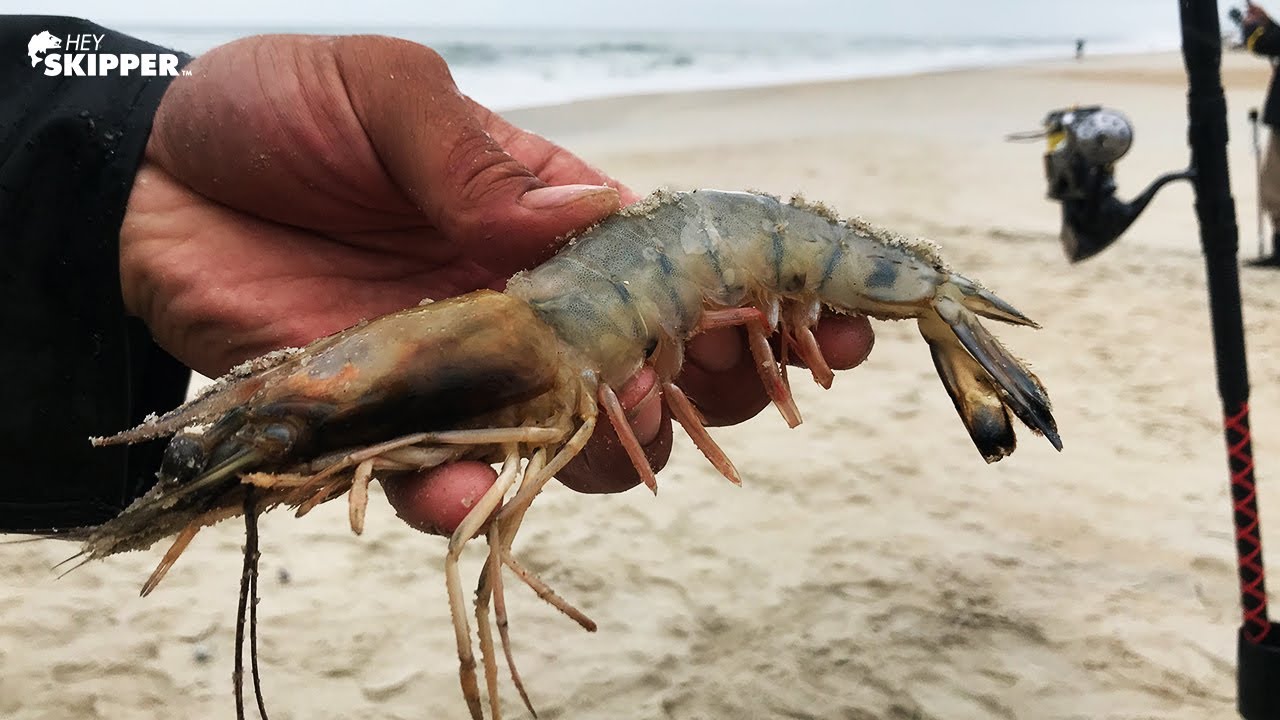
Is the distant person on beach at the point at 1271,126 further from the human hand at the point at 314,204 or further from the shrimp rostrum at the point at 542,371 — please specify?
the human hand at the point at 314,204

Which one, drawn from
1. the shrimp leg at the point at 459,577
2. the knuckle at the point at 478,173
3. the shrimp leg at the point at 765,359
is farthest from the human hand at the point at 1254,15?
the shrimp leg at the point at 459,577

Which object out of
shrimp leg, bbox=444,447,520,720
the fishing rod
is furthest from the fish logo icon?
the fishing rod

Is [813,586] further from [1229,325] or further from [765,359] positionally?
[1229,325]

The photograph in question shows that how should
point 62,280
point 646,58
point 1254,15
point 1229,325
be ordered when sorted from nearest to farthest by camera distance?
→ point 62,280 < point 1229,325 < point 1254,15 < point 646,58

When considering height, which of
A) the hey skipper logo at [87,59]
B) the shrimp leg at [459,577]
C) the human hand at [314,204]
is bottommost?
the shrimp leg at [459,577]

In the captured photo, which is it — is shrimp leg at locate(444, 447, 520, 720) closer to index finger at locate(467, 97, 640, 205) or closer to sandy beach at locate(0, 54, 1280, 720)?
index finger at locate(467, 97, 640, 205)

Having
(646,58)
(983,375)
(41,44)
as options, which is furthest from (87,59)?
(646,58)

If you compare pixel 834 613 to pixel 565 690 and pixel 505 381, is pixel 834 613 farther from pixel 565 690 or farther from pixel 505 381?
pixel 505 381

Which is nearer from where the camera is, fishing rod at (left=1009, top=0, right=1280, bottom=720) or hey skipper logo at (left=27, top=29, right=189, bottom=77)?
hey skipper logo at (left=27, top=29, right=189, bottom=77)

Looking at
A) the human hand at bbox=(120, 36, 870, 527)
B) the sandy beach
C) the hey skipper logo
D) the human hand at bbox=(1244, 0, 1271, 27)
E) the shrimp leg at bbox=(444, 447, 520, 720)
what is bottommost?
the sandy beach
